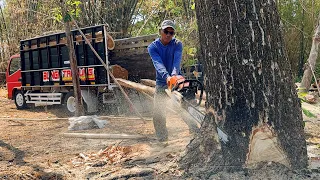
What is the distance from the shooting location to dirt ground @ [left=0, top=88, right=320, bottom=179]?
3443 millimetres

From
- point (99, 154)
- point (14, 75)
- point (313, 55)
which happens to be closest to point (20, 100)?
point (14, 75)

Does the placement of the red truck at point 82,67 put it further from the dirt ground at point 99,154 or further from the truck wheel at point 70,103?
the dirt ground at point 99,154

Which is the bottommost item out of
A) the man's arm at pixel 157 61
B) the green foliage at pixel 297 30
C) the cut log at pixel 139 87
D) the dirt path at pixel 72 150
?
the dirt path at pixel 72 150

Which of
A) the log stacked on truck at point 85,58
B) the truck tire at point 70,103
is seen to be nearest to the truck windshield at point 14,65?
the log stacked on truck at point 85,58

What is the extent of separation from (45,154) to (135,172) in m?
2.41

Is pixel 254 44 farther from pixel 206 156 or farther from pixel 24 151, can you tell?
pixel 24 151

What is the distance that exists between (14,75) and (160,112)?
382 inches

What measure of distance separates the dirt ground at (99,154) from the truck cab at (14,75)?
17.8 ft

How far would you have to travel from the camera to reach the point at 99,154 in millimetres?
4535

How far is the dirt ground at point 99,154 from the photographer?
3.44m

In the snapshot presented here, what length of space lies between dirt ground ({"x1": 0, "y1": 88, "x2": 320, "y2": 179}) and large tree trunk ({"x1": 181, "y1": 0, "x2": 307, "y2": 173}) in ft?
0.65

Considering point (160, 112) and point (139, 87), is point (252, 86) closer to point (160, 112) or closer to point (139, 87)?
point (160, 112)

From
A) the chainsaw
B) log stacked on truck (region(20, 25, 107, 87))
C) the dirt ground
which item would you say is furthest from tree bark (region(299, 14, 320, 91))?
the chainsaw

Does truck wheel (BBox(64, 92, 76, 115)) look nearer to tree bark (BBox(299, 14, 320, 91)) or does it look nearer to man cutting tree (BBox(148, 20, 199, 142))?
man cutting tree (BBox(148, 20, 199, 142))
